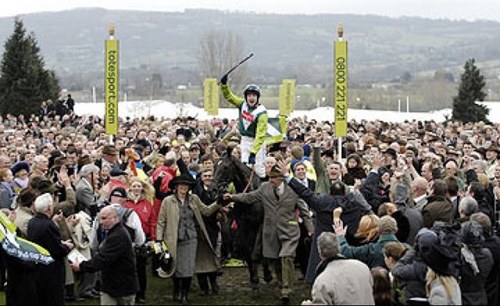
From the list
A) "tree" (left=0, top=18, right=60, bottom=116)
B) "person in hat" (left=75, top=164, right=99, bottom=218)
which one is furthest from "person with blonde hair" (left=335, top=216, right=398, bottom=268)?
"tree" (left=0, top=18, right=60, bottom=116)

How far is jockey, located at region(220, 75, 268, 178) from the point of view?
46.5ft

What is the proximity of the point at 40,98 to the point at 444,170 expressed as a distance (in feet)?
98.3

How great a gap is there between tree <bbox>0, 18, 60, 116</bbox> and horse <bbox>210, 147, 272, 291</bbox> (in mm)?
30044

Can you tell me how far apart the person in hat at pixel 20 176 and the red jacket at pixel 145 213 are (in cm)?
233

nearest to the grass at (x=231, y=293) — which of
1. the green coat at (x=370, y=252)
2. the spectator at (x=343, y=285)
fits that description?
the green coat at (x=370, y=252)

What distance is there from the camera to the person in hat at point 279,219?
501 inches

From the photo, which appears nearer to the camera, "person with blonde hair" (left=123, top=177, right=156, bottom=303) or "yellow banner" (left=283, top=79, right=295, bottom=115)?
"person with blonde hair" (left=123, top=177, right=156, bottom=303)

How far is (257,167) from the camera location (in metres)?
13.9

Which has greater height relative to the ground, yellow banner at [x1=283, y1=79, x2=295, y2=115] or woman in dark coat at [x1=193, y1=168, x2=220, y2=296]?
yellow banner at [x1=283, y1=79, x2=295, y2=115]

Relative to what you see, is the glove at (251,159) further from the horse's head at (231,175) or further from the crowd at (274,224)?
the horse's head at (231,175)

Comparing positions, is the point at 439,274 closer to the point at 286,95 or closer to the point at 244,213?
the point at 244,213

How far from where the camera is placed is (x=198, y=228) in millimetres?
13055

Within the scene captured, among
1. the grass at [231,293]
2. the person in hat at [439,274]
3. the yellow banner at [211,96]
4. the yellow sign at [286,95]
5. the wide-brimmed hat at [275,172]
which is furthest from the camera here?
the yellow banner at [211,96]

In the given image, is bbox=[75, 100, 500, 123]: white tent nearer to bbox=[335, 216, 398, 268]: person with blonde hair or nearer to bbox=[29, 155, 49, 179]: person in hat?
bbox=[29, 155, 49, 179]: person in hat
